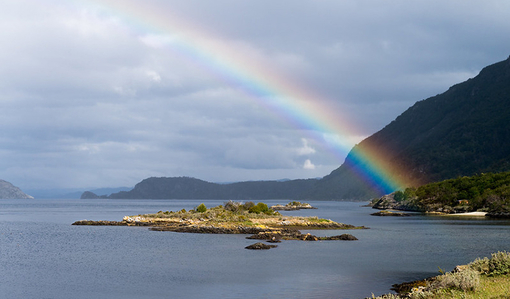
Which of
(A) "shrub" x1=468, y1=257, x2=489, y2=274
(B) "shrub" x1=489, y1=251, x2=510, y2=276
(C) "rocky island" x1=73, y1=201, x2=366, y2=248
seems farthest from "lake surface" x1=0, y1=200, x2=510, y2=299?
(B) "shrub" x1=489, y1=251, x2=510, y2=276

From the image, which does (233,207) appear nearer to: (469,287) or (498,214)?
(498,214)

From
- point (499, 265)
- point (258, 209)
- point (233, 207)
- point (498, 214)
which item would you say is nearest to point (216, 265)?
point (499, 265)

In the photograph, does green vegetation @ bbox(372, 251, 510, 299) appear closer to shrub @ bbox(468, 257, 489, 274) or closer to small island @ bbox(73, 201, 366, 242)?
shrub @ bbox(468, 257, 489, 274)

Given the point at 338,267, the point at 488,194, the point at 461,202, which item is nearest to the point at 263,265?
the point at 338,267

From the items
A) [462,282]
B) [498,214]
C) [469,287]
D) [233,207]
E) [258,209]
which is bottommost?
[498,214]

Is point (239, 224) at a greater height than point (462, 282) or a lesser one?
lesser

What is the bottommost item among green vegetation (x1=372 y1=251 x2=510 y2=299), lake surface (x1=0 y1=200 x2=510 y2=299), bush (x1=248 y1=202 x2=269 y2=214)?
lake surface (x1=0 y1=200 x2=510 y2=299)

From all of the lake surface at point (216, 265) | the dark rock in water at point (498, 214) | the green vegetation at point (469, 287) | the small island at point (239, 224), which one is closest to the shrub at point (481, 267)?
the green vegetation at point (469, 287)

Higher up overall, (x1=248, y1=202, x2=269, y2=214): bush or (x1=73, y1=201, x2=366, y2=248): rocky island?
(x1=248, y1=202, x2=269, y2=214): bush

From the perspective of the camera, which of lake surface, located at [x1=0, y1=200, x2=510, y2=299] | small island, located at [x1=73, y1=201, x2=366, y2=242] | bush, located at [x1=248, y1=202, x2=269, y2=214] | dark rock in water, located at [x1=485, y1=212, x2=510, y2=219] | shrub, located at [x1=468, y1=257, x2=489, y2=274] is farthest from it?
dark rock in water, located at [x1=485, y1=212, x2=510, y2=219]

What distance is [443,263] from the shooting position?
51406 millimetres

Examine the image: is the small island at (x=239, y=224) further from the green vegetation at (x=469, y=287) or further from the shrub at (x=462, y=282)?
the shrub at (x=462, y=282)

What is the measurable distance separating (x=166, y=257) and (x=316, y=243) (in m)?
25.5

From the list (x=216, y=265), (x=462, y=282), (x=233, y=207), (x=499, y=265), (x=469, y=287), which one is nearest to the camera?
(x=469, y=287)
